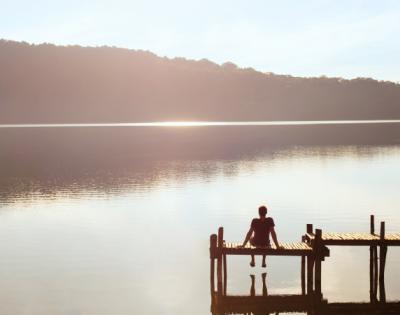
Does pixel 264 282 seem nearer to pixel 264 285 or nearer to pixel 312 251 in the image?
pixel 264 285

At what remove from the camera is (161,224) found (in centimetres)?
4947

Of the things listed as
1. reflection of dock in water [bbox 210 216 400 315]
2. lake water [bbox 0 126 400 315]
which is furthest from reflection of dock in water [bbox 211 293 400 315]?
lake water [bbox 0 126 400 315]

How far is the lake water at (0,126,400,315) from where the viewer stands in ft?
96.4

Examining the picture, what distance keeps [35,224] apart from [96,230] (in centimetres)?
565

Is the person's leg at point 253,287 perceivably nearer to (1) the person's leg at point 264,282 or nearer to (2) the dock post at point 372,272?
(1) the person's leg at point 264,282

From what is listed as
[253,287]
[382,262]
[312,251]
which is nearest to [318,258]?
[312,251]

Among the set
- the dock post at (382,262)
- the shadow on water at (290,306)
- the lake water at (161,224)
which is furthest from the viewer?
the lake water at (161,224)

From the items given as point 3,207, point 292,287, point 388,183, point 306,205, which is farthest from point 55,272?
point 388,183

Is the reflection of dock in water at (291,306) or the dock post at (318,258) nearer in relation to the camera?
the reflection of dock in water at (291,306)

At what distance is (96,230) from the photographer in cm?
4612

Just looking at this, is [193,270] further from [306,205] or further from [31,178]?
[31,178]

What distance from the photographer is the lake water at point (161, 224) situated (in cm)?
2938

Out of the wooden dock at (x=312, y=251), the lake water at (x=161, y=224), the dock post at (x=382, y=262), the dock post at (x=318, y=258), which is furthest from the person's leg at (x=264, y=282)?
the dock post at (x=382, y=262)

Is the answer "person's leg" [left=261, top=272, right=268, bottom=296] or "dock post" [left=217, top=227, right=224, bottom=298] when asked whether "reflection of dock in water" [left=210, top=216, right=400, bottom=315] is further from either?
"person's leg" [left=261, top=272, right=268, bottom=296]
